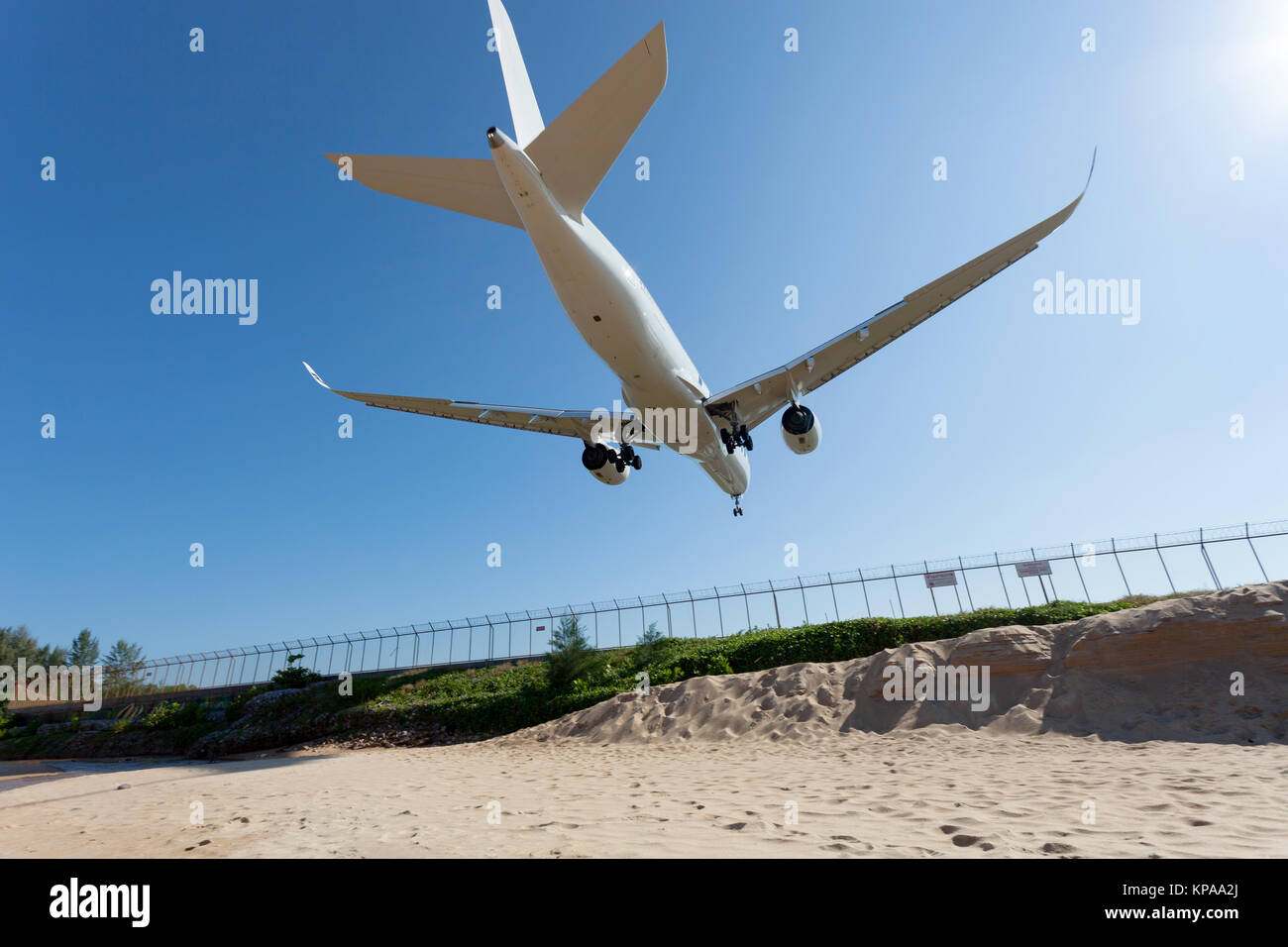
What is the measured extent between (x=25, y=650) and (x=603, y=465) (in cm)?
7531

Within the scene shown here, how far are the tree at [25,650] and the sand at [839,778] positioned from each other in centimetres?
6372

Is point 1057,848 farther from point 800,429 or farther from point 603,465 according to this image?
point 603,465

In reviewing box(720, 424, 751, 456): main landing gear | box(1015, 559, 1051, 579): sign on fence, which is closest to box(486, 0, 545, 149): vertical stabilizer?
box(720, 424, 751, 456): main landing gear

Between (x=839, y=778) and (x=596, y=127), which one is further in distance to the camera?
(x=596, y=127)

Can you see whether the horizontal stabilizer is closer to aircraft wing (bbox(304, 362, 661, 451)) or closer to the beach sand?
aircraft wing (bbox(304, 362, 661, 451))

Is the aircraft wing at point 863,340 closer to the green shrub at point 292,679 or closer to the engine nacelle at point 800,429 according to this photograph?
the engine nacelle at point 800,429

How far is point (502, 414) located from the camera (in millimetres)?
17359

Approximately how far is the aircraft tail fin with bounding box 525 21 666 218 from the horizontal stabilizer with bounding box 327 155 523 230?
1.76 metres

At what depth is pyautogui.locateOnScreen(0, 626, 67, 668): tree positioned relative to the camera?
54.7 meters

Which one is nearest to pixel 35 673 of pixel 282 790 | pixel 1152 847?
pixel 282 790

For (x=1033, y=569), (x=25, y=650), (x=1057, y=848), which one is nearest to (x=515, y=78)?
(x=1057, y=848)
